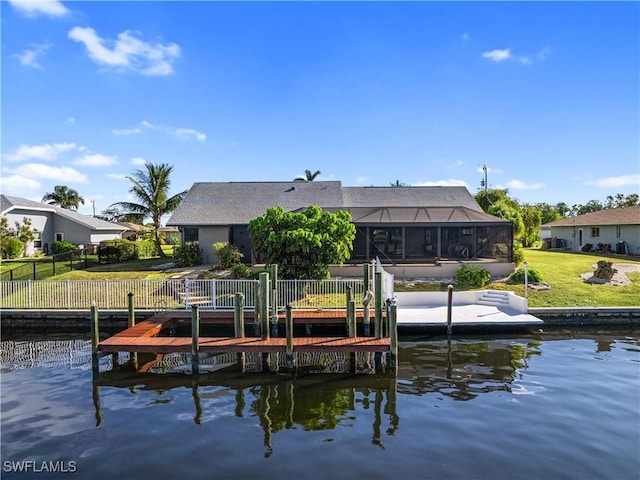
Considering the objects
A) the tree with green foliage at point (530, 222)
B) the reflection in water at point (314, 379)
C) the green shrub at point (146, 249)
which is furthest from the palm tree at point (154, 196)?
the tree with green foliage at point (530, 222)

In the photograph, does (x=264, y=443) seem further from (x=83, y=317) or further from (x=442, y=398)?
(x=83, y=317)

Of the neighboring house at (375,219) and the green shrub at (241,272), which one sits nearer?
the green shrub at (241,272)

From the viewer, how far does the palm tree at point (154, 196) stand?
96.6ft

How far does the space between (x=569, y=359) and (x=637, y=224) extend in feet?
69.5

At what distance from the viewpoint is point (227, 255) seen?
21.9 meters

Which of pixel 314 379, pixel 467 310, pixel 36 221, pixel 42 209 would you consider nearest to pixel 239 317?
pixel 314 379

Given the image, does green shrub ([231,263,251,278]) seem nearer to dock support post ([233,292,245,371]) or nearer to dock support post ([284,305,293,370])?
dock support post ([233,292,245,371])

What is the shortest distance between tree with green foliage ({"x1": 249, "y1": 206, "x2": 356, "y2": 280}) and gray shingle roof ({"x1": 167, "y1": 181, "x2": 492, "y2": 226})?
6.34 meters

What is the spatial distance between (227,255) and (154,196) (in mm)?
10713

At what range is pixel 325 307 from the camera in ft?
52.1

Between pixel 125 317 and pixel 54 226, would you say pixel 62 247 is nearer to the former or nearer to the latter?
pixel 54 226

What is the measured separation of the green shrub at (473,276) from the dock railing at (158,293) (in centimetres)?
551

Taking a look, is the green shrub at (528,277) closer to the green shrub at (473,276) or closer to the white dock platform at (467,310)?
the green shrub at (473,276)

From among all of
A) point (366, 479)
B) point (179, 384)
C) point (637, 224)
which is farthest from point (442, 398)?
point (637, 224)
